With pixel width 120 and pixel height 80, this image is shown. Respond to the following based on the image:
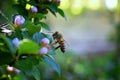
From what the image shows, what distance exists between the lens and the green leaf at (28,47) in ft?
2.46

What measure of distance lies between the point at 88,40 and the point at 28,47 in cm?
Result: 905

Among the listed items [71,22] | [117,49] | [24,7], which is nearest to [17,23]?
[24,7]

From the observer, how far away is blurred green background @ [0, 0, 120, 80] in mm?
3752

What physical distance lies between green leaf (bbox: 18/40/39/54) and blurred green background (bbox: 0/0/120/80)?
4.70 feet

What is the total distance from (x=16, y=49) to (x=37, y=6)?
14.9 inches

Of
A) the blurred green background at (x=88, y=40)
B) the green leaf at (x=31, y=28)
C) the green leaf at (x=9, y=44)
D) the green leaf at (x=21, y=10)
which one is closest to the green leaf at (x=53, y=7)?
the green leaf at (x=21, y=10)

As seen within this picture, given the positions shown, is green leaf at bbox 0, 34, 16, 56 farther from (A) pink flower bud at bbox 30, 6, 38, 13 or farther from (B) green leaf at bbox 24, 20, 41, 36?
(A) pink flower bud at bbox 30, 6, 38, 13

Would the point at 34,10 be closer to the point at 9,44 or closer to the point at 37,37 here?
the point at 37,37

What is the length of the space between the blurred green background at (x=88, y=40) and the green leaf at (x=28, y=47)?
56.4 inches

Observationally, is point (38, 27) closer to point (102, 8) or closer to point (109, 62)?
point (109, 62)

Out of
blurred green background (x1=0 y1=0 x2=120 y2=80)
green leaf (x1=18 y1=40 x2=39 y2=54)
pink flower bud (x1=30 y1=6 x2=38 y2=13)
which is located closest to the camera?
green leaf (x1=18 y1=40 x2=39 y2=54)

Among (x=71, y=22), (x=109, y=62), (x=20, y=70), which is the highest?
(x=20, y=70)

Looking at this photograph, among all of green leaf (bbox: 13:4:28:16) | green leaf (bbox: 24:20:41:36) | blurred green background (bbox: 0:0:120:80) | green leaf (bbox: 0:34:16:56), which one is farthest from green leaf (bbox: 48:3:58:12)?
blurred green background (bbox: 0:0:120:80)

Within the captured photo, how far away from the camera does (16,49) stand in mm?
793
